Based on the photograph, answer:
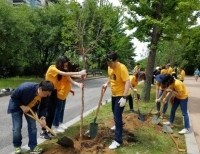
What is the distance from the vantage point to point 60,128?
6.82m

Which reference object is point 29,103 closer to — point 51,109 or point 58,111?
point 51,109

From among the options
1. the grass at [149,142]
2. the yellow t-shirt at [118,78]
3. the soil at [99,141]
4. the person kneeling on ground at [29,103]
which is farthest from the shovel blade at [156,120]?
the person kneeling on ground at [29,103]

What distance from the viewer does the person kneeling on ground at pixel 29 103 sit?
4.55 metres

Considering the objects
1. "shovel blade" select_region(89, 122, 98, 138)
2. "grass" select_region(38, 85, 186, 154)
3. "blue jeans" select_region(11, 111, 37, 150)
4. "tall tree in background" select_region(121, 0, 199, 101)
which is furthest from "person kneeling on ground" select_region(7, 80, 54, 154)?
"tall tree in background" select_region(121, 0, 199, 101)

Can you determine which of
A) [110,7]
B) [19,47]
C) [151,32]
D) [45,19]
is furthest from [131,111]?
[45,19]

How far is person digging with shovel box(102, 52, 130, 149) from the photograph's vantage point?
534 centimetres

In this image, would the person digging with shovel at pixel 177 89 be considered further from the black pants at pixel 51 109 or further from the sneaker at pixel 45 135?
the sneaker at pixel 45 135

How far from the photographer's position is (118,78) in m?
5.50

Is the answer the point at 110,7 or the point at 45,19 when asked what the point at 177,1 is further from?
the point at 45,19

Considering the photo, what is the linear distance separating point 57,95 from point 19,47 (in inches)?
557

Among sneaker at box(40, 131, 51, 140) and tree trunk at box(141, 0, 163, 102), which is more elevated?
tree trunk at box(141, 0, 163, 102)

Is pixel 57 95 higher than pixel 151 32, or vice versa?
pixel 151 32

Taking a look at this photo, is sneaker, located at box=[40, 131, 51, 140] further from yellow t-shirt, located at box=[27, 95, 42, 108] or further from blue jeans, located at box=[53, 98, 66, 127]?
yellow t-shirt, located at box=[27, 95, 42, 108]

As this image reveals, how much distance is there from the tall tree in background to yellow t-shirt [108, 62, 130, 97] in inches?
218
